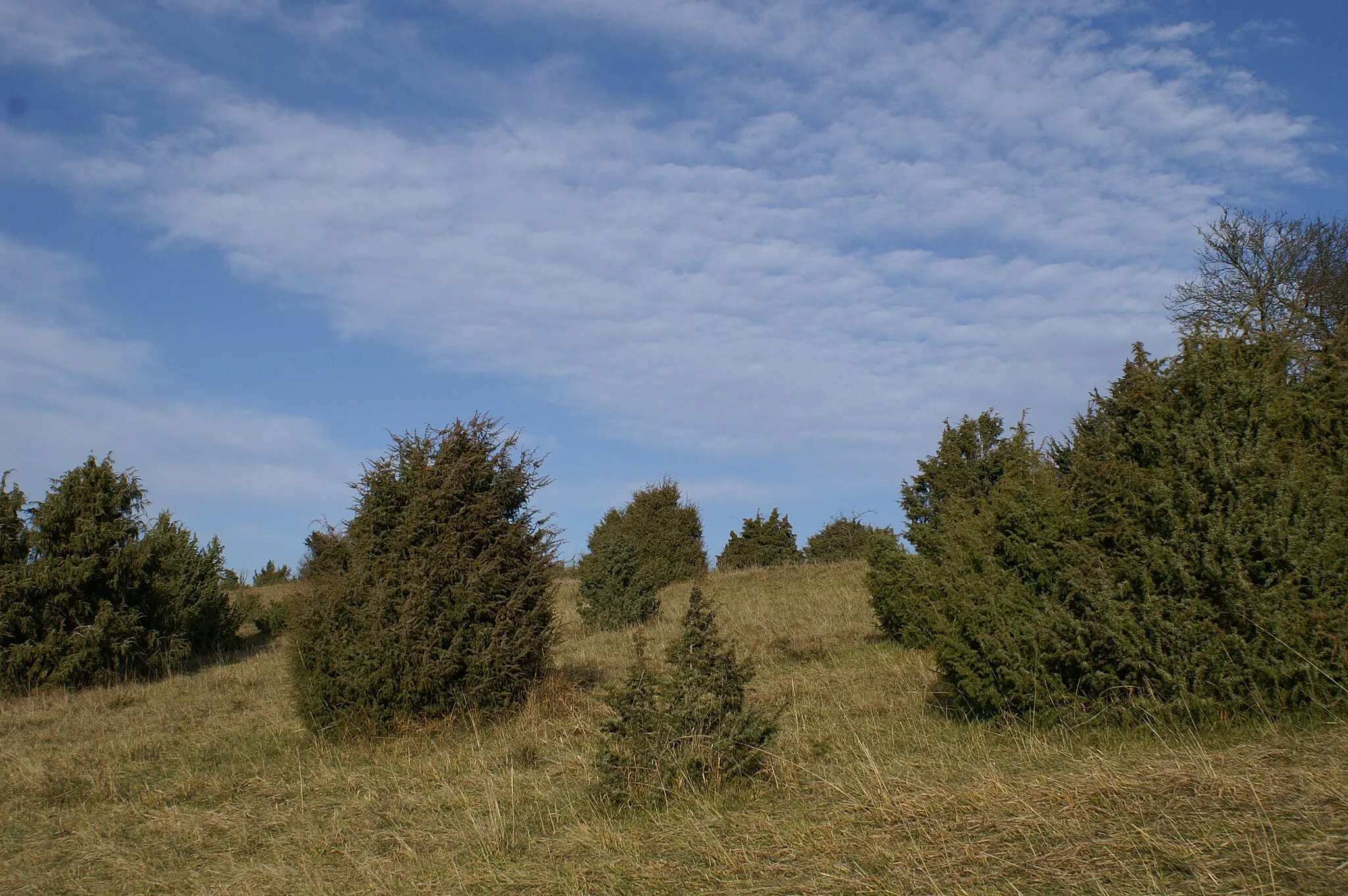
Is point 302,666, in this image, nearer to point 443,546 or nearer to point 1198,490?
point 443,546

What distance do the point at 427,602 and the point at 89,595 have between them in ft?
34.3

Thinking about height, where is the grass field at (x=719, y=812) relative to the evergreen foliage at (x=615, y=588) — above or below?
below

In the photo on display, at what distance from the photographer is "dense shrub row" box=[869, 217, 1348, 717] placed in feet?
17.7

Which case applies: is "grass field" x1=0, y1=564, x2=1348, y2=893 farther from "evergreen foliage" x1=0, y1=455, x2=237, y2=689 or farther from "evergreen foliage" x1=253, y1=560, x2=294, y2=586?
"evergreen foliage" x1=253, y1=560, x2=294, y2=586

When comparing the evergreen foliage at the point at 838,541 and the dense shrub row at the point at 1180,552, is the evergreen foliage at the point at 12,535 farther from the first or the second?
the evergreen foliage at the point at 838,541

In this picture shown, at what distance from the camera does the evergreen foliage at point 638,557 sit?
19844mm

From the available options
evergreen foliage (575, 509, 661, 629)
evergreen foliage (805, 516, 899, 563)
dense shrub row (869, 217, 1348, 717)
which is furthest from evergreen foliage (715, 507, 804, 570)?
dense shrub row (869, 217, 1348, 717)

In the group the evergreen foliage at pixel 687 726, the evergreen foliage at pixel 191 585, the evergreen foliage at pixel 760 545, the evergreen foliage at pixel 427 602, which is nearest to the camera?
the evergreen foliage at pixel 687 726

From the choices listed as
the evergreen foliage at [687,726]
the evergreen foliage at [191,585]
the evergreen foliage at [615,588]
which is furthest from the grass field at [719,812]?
the evergreen foliage at [615,588]

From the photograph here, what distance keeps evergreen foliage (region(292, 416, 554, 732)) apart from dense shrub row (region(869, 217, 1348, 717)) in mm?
4692

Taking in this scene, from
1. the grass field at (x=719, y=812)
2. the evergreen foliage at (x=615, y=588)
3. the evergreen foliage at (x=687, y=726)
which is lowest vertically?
the grass field at (x=719, y=812)

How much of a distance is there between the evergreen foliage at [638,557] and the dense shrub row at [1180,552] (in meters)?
12.7

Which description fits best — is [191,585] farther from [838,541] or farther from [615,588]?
[838,541]

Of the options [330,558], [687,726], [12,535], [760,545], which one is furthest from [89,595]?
[760,545]
